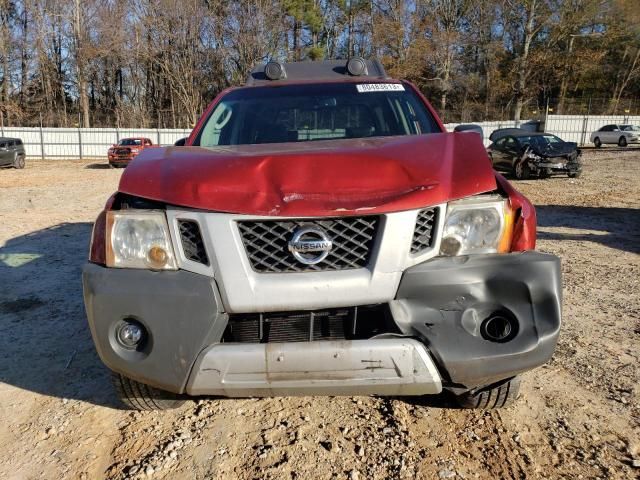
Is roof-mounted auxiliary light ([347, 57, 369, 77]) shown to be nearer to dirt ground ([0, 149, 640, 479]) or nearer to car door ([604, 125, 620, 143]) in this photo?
dirt ground ([0, 149, 640, 479])

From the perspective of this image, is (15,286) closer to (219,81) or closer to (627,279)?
(627,279)

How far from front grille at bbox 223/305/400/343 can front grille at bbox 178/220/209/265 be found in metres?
0.30

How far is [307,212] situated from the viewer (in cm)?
205

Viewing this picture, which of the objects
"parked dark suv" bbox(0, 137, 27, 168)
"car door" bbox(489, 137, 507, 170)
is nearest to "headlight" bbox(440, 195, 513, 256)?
"car door" bbox(489, 137, 507, 170)

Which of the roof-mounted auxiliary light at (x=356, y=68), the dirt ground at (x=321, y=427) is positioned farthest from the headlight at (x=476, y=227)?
the roof-mounted auxiliary light at (x=356, y=68)

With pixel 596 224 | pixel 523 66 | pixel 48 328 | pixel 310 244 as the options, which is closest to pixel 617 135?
pixel 523 66

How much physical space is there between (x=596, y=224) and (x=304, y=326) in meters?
7.63

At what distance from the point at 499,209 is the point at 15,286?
4.72 metres

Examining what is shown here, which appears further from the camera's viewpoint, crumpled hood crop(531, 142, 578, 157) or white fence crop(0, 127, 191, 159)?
white fence crop(0, 127, 191, 159)

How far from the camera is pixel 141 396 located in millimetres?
2605

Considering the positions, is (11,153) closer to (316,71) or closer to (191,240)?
(316,71)

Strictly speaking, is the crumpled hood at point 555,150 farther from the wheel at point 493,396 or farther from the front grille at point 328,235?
the front grille at point 328,235

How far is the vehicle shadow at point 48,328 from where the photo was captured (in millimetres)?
3164

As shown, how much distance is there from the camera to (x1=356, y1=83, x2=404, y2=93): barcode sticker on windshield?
3.68 metres
